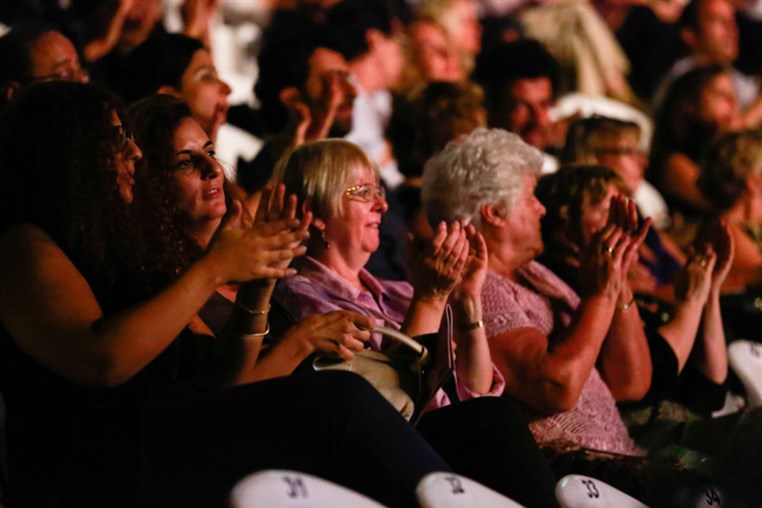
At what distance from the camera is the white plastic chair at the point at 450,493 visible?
260cm

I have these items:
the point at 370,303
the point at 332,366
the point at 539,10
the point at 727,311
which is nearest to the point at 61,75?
the point at 370,303

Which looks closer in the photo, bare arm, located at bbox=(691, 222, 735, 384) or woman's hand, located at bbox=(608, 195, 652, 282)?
woman's hand, located at bbox=(608, 195, 652, 282)

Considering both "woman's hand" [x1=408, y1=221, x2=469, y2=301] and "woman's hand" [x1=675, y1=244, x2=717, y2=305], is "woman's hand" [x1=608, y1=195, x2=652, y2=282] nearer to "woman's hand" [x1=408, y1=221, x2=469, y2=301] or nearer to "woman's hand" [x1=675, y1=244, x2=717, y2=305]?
"woman's hand" [x1=675, y1=244, x2=717, y2=305]

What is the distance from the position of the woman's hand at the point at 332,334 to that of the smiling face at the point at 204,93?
4.49 feet

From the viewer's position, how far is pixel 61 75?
13.9ft

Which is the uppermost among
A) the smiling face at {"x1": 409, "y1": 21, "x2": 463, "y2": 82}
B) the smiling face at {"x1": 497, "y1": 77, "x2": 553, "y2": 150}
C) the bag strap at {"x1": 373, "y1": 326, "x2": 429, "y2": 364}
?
the bag strap at {"x1": 373, "y1": 326, "x2": 429, "y2": 364}

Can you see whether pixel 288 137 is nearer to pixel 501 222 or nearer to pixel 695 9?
pixel 501 222

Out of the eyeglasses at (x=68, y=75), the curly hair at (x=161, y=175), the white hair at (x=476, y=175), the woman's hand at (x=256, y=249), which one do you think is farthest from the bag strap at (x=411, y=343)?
the eyeglasses at (x=68, y=75)

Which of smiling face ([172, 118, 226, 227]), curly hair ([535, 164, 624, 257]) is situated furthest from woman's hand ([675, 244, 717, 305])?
smiling face ([172, 118, 226, 227])

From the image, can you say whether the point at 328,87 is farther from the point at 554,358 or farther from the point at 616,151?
the point at 554,358

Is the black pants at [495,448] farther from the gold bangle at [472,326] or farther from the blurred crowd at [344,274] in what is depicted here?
the gold bangle at [472,326]

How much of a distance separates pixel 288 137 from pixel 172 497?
2153 mm

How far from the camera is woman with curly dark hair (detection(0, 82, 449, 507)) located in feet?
8.76

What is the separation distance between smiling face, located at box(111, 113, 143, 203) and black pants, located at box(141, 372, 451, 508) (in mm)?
490
